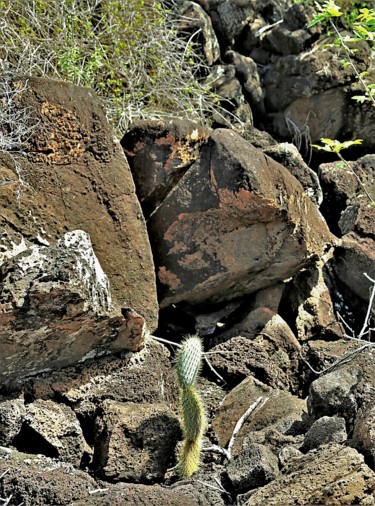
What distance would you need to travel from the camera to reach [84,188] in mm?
5254

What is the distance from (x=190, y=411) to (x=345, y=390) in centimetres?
75

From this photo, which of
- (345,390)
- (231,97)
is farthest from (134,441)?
(231,97)

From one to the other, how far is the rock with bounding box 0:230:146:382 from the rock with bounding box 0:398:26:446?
180 millimetres

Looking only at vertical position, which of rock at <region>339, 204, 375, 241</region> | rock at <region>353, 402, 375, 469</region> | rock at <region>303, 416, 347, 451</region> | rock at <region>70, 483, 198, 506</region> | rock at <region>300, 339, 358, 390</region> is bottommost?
rock at <region>70, 483, 198, 506</region>

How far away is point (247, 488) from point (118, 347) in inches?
50.6

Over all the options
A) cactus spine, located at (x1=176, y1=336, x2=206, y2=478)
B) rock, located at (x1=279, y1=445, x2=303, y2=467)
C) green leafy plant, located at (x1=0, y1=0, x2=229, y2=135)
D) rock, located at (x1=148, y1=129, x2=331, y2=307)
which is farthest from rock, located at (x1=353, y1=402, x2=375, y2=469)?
green leafy plant, located at (x1=0, y1=0, x2=229, y2=135)

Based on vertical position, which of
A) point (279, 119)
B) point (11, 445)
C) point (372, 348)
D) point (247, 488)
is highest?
point (279, 119)

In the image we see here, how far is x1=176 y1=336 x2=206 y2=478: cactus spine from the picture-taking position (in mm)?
4684

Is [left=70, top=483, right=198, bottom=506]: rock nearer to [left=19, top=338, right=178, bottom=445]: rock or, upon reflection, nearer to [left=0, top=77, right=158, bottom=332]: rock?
[left=19, top=338, right=178, bottom=445]: rock

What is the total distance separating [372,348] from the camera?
16.2ft

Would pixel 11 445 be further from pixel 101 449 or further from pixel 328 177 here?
pixel 328 177

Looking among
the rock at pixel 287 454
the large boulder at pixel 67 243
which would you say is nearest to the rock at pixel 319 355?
the large boulder at pixel 67 243

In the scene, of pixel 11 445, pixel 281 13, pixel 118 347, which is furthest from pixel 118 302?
pixel 281 13

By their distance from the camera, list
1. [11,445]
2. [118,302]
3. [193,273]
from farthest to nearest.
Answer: [193,273], [118,302], [11,445]
